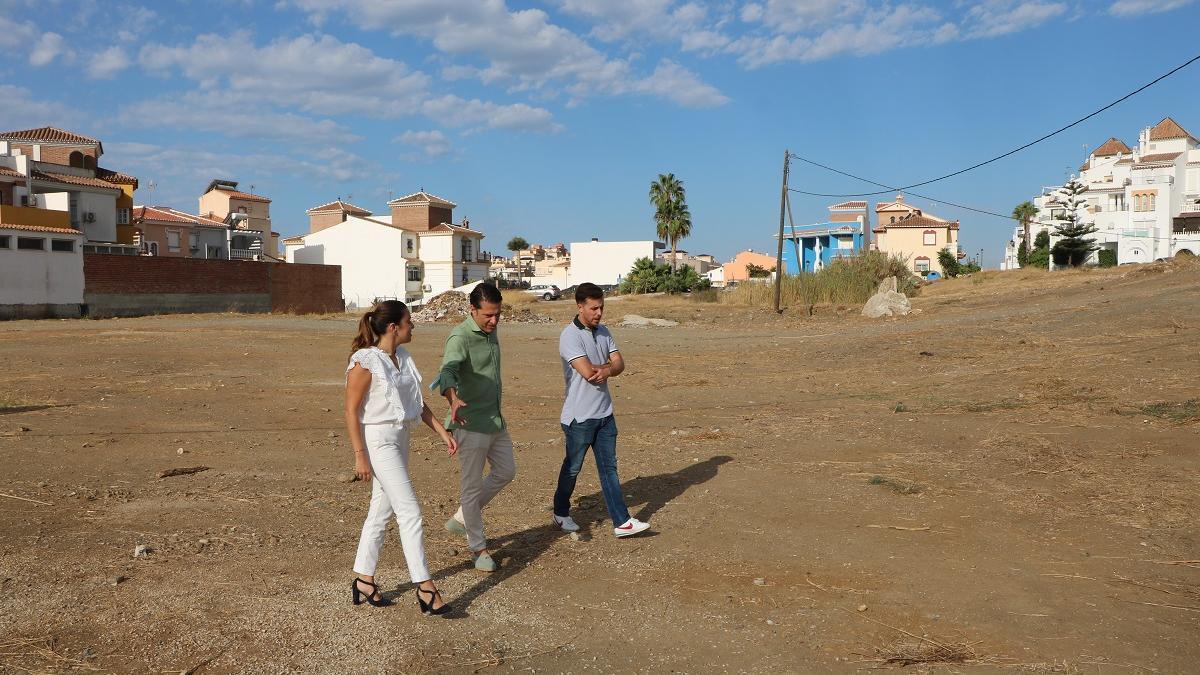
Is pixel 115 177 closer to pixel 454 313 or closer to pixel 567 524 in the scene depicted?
pixel 454 313

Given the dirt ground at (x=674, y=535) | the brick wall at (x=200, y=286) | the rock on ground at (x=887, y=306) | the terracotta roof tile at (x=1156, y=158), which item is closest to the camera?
the dirt ground at (x=674, y=535)

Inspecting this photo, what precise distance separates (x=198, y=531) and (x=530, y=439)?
4.18m

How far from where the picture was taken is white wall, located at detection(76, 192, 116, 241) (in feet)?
161

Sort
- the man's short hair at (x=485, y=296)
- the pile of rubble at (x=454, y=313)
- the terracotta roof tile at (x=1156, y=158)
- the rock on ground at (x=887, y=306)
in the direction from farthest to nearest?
1. the terracotta roof tile at (x=1156, y=158)
2. the pile of rubble at (x=454, y=313)
3. the rock on ground at (x=887, y=306)
4. the man's short hair at (x=485, y=296)

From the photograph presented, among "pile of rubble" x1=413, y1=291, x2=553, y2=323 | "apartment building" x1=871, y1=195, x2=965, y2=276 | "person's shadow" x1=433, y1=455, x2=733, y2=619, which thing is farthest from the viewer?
"apartment building" x1=871, y1=195, x2=965, y2=276

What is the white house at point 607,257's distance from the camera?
8925cm

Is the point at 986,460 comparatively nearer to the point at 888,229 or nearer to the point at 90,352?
the point at 90,352

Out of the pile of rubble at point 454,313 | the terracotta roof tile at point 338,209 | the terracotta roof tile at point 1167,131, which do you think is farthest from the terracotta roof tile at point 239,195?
the terracotta roof tile at point 1167,131

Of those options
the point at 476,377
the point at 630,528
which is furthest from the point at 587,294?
the point at 630,528

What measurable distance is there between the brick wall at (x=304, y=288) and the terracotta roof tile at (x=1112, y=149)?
76566 millimetres

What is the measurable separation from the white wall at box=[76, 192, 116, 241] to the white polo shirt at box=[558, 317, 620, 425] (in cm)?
5128

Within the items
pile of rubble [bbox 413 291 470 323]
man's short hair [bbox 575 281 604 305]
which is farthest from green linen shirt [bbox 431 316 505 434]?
pile of rubble [bbox 413 291 470 323]

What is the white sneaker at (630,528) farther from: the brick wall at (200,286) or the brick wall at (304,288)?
the brick wall at (304,288)

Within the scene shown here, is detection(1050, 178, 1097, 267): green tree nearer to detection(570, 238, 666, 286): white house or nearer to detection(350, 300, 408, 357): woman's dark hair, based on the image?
detection(570, 238, 666, 286): white house
